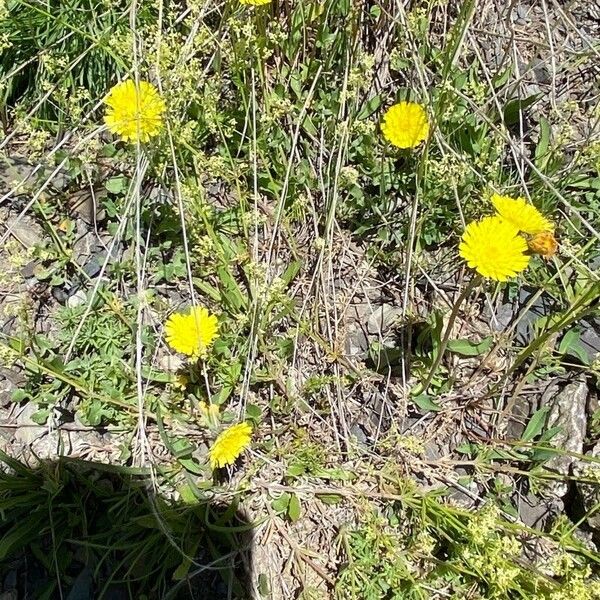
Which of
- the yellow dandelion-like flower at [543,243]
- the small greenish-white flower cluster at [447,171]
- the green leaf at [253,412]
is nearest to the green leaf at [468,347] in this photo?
the yellow dandelion-like flower at [543,243]

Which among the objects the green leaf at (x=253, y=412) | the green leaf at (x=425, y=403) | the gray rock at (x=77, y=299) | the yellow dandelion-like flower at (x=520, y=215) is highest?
the yellow dandelion-like flower at (x=520, y=215)

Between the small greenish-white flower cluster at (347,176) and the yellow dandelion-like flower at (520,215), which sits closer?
the yellow dandelion-like flower at (520,215)

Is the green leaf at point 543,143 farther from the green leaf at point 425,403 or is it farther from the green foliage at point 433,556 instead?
the green foliage at point 433,556

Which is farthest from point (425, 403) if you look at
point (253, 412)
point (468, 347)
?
point (253, 412)

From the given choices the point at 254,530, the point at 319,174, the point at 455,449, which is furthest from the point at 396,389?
the point at 319,174

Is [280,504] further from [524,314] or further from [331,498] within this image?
[524,314]

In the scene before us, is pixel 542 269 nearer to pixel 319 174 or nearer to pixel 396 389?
pixel 396 389

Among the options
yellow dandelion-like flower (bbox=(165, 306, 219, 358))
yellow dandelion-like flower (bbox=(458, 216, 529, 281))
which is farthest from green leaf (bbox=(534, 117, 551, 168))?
yellow dandelion-like flower (bbox=(165, 306, 219, 358))

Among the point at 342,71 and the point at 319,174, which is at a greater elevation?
the point at 342,71
